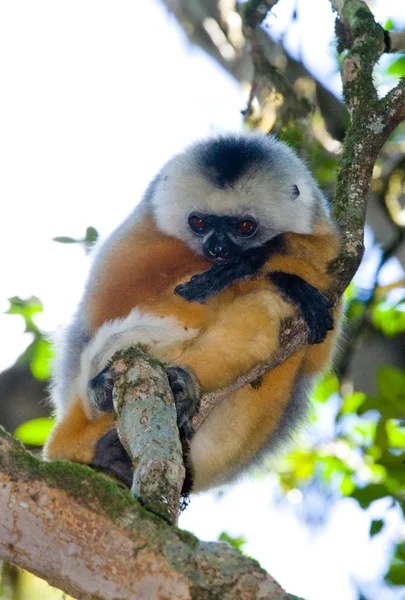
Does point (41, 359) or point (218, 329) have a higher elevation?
point (218, 329)

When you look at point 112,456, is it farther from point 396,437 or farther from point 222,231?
point 396,437

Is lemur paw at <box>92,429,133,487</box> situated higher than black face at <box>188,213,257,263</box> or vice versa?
black face at <box>188,213,257,263</box>

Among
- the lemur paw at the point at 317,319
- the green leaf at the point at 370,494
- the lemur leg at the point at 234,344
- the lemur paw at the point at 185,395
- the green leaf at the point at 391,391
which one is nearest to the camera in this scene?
the lemur paw at the point at 185,395

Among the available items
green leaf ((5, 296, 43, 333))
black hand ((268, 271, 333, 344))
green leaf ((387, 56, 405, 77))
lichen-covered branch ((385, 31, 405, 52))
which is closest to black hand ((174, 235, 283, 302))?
black hand ((268, 271, 333, 344))

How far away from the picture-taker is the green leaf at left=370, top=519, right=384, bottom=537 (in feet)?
15.7

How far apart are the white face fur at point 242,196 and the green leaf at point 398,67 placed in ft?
7.18

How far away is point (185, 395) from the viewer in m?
3.62

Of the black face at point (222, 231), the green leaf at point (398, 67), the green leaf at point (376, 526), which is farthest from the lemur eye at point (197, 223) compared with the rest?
the green leaf at point (398, 67)

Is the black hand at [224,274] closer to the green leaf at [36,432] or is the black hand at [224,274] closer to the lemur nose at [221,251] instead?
the lemur nose at [221,251]

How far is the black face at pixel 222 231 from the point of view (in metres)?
4.78

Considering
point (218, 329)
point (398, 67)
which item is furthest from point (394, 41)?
point (218, 329)

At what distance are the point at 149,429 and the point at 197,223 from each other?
257cm

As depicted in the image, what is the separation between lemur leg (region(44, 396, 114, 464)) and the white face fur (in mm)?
1504

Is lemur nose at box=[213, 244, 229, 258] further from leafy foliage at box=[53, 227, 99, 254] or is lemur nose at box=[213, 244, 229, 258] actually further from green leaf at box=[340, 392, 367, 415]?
green leaf at box=[340, 392, 367, 415]
